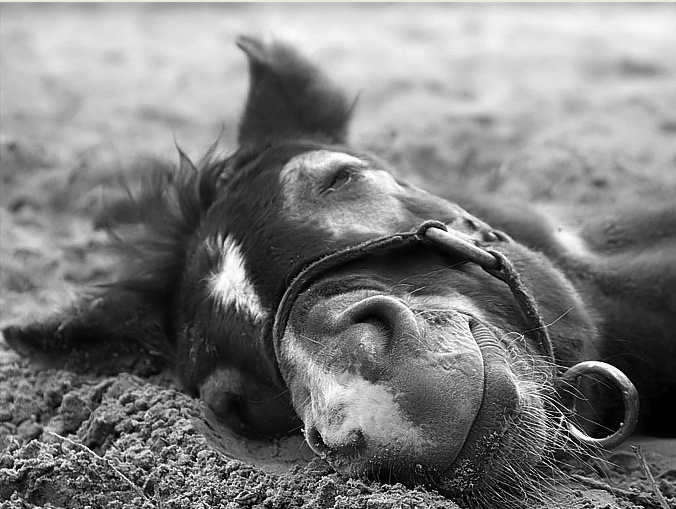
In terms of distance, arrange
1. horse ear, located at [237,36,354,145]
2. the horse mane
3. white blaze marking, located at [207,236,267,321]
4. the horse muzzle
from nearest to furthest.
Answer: the horse muzzle, white blaze marking, located at [207,236,267,321], the horse mane, horse ear, located at [237,36,354,145]

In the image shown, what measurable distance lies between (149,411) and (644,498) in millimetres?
1427

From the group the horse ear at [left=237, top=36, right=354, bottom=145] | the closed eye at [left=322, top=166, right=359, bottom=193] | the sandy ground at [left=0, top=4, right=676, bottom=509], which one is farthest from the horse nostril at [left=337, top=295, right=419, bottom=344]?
the horse ear at [left=237, top=36, right=354, bottom=145]

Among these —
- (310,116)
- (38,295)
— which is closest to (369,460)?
(310,116)

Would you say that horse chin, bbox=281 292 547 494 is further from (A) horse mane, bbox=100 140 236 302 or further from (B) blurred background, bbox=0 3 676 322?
(B) blurred background, bbox=0 3 676 322

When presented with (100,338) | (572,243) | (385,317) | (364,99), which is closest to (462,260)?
(385,317)

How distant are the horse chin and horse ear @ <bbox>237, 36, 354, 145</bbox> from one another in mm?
1482

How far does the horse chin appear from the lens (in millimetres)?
1960

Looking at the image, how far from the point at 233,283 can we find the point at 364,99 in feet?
11.7

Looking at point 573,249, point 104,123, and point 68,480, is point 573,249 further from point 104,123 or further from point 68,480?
point 104,123

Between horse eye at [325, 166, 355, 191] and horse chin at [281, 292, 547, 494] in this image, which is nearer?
horse chin at [281, 292, 547, 494]

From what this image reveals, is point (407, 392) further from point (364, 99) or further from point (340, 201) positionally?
point (364, 99)

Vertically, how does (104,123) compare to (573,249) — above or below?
below

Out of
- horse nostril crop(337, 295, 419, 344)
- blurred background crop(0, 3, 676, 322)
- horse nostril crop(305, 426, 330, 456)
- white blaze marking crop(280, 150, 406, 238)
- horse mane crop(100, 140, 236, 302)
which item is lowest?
blurred background crop(0, 3, 676, 322)

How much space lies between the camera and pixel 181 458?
2.42m
